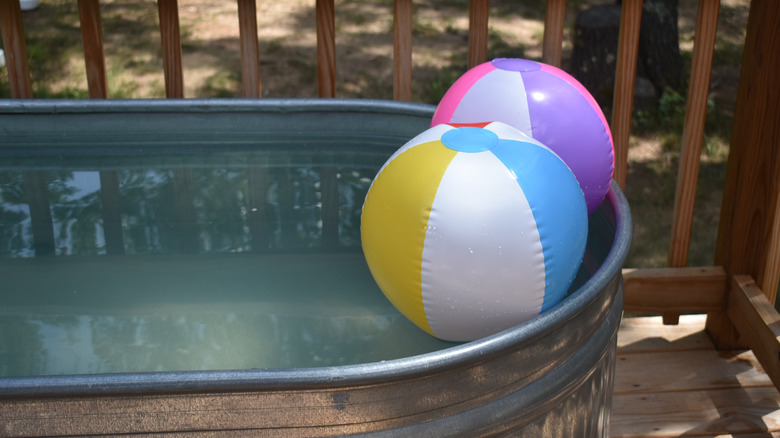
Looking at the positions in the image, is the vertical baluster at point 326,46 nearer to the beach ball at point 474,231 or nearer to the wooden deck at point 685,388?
the beach ball at point 474,231

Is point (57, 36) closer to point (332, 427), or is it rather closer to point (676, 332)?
point (676, 332)

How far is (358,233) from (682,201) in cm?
102

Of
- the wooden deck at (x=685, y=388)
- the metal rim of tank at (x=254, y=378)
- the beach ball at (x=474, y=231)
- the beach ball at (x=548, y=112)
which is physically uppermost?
the beach ball at (x=548, y=112)

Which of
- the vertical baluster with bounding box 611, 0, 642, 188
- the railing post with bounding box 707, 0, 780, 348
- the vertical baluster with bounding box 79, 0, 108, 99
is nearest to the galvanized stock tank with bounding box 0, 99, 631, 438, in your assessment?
the vertical baluster with bounding box 611, 0, 642, 188

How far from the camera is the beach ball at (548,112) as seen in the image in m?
1.62

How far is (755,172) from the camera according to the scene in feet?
7.16

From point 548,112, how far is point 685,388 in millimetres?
1041

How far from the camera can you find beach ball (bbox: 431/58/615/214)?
5.31ft

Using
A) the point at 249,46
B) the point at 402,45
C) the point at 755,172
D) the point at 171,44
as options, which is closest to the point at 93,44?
the point at 171,44

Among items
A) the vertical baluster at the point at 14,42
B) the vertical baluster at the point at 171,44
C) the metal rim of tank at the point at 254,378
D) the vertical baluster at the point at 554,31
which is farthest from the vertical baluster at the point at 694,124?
the vertical baluster at the point at 14,42

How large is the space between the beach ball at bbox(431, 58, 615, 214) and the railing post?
0.68 meters

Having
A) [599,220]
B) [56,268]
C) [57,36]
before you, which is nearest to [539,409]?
[599,220]

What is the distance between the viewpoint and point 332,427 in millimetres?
1121

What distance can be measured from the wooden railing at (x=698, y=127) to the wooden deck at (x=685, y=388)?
0.07 m
